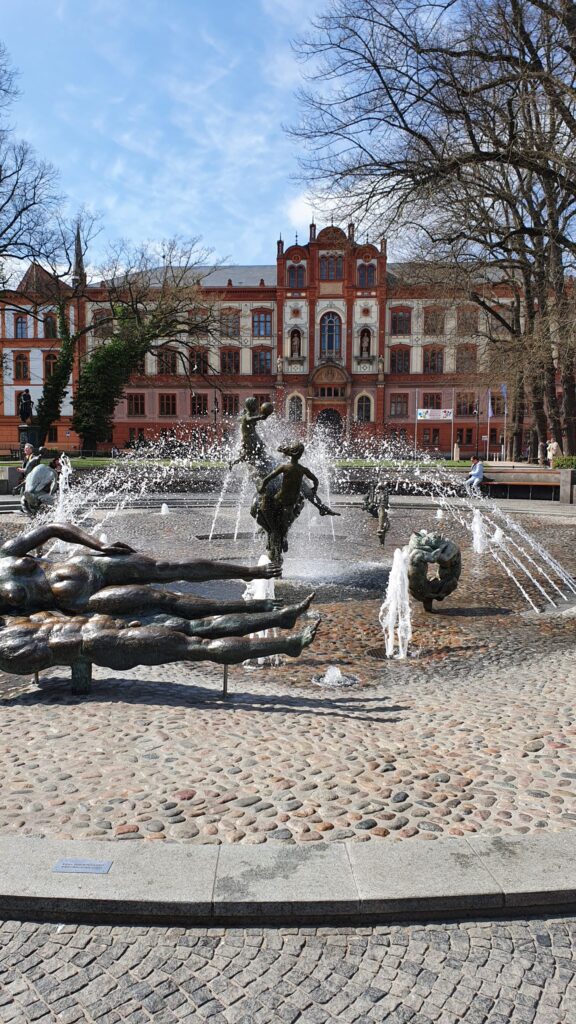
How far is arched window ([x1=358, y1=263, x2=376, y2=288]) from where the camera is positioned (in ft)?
181

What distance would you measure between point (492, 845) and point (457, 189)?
15.3 meters

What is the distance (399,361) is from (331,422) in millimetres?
7069

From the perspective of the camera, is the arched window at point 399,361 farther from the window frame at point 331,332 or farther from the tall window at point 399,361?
the window frame at point 331,332

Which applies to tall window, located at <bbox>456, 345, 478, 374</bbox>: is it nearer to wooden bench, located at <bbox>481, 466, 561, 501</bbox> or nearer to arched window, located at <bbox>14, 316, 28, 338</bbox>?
wooden bench, located at <bbox>481, 466, 561, 501</bbox>

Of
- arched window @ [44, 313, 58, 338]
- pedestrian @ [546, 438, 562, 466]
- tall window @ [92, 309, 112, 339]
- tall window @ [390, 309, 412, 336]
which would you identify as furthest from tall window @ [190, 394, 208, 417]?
pedestrian @ [546, 438, 562, 466]

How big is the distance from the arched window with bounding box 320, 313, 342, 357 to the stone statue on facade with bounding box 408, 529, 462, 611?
48.4 m

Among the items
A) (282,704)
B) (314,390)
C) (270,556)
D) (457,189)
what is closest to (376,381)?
(314,390)

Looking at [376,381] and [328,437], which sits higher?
[376,381]

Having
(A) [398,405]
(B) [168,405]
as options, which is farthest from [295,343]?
(B) [168,405]

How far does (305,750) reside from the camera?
4.26 meters

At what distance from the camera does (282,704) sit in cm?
514

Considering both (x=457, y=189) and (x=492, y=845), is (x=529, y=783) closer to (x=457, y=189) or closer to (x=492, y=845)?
(x=492, y=845)

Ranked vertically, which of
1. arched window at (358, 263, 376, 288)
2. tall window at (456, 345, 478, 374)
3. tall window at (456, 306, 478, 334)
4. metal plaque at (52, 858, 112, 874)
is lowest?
metal plaque at (52, 858, 112, 874)

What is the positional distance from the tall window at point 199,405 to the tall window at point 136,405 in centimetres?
379
